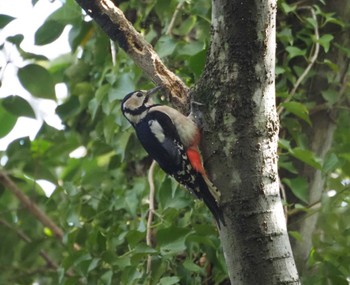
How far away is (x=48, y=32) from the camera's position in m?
3.43

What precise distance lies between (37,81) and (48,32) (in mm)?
275

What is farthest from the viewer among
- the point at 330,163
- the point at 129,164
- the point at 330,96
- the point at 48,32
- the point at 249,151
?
the point at 129,164

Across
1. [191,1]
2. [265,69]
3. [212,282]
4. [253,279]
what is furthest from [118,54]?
[253,279]

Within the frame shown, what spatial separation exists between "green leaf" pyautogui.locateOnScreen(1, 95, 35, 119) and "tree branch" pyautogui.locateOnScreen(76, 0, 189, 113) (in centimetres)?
58

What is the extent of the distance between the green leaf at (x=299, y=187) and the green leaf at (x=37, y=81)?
107 centimetres

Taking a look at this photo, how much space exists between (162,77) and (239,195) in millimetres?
693

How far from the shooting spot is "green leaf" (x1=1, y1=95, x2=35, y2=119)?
3.28 meters

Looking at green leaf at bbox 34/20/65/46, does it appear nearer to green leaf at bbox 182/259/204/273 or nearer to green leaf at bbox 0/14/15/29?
green leaf at bbox 0/14/15/29

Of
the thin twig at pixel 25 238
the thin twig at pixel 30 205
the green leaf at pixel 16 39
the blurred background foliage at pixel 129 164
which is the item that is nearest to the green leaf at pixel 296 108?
the blurred background foliage at pixel 129 164

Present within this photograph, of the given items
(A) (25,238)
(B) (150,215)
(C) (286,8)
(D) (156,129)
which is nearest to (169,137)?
(D) (156,129)

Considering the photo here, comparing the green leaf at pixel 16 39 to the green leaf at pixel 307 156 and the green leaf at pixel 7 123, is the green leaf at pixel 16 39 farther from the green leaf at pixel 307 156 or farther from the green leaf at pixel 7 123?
the green leaf at pixel 307 156

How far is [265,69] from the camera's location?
2395mm

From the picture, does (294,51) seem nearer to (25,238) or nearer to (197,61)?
(197,61)

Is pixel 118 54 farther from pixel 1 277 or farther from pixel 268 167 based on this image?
pixel 268 167
